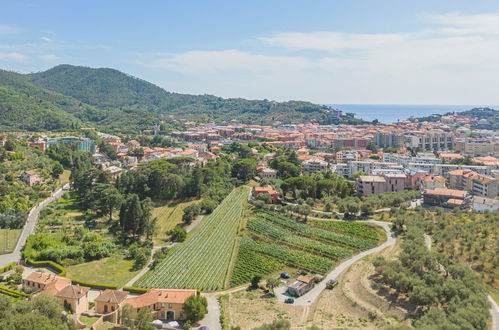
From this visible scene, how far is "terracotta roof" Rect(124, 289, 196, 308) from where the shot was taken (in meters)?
25.7

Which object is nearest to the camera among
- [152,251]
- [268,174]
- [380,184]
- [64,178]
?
[152,251]

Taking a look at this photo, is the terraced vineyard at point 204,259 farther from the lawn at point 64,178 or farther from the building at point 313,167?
the lawn at point 64,178

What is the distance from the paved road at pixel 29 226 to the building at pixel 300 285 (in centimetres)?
2166

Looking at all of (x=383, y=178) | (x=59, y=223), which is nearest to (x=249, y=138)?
(x=383, y=178)

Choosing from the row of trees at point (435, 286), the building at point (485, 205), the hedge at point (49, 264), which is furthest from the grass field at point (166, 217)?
the building at point (485, 205)

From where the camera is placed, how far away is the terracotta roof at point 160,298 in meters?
25.7

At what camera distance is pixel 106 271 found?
105ft

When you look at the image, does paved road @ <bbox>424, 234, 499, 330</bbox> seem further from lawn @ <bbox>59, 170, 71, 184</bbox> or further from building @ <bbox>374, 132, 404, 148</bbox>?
building @ <bbox>374, 132, 404, 148</bbox>

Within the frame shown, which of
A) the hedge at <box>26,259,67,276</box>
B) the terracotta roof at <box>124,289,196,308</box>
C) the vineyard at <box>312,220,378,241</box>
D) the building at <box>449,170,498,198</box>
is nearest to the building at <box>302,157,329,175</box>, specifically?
the building at <box>449,170,498,198</box>

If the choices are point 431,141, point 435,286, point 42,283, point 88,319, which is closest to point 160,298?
point 88,319

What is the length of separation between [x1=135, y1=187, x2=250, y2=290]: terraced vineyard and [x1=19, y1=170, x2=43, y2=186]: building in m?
24.2

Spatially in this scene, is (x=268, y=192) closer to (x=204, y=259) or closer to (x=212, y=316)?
(x=204, y=259)

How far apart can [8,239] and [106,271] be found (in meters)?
11.8

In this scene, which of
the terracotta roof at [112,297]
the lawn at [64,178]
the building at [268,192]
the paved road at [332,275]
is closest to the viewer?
the terracotta roof at [112,297]
